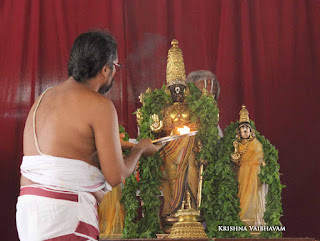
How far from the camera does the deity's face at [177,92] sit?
4.08 m

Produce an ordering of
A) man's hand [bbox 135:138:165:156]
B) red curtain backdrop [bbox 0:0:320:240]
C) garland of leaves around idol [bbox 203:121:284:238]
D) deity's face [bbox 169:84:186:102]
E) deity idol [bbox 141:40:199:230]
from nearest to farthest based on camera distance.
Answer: man's hand [bbox 135:138:165:156] → garland of leaves around idol [bbox 203:121:284:238] → deity idol [bbox 141:40:199:230] → deity's face [bbox 169:84:186:102] → red curtain backdrop [bbox 0:0:320:240]

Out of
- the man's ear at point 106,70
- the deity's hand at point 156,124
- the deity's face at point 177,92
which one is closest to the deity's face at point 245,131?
the deity's face at point 177,92

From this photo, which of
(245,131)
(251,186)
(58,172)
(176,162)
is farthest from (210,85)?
(58,172)

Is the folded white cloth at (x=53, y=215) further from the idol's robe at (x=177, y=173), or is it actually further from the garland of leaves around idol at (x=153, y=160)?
the idol's robe at (x=177, y=173)

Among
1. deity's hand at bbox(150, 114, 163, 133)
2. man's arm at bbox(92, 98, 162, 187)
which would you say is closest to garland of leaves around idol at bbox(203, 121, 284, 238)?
deity's hand at bbox(150, 114, 163, 133)

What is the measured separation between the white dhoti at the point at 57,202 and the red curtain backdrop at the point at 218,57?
3030 millimetres

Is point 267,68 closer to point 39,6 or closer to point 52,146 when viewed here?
point 39,6

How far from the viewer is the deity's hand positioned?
3.75 m

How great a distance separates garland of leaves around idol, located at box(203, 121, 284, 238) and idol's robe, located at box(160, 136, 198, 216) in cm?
12

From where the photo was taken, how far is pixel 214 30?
5.28 m

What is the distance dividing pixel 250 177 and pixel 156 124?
819 millimetres

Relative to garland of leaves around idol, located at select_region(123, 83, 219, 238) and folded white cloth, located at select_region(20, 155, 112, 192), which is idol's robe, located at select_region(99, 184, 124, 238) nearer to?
garland of leaves around idol, located at select_region(123, 83, 219, 238)

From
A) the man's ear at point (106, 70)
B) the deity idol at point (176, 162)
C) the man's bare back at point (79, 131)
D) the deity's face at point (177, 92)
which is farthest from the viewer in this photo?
the deity's face at point (177, 92)

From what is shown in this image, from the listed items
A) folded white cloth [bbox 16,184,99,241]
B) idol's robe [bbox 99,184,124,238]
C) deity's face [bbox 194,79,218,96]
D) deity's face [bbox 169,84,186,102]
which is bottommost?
idol's robe [bbox 99,184,124,238]
